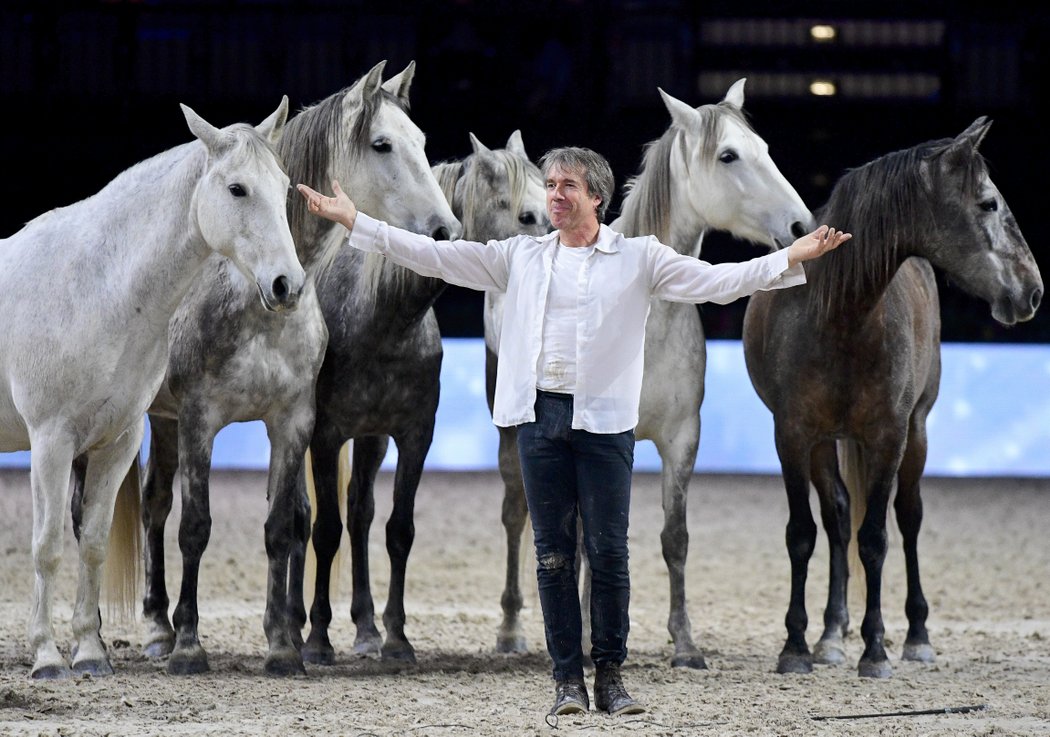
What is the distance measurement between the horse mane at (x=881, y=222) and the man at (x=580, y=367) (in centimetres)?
121

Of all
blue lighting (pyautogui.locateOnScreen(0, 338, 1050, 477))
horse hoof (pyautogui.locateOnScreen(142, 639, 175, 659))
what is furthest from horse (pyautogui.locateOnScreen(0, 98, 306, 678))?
blue lighting (pyautogui.locateOnScreen(0, 338, 1050, 477))

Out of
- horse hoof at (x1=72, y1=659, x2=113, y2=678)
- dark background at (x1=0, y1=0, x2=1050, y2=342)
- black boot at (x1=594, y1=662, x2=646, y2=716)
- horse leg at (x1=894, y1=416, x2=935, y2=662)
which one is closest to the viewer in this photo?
black boot at (x1=594, y1=662, x2=646, y2=716)

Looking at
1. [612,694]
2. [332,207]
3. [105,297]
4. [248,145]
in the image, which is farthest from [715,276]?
[105,297]

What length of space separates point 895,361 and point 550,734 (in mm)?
2139

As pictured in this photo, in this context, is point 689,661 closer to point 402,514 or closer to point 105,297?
point 402,514

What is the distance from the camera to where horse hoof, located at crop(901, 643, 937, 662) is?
503 cm

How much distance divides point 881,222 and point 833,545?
1.34 meters

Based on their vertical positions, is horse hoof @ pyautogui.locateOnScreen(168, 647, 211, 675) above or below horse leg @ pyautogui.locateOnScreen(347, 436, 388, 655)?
below

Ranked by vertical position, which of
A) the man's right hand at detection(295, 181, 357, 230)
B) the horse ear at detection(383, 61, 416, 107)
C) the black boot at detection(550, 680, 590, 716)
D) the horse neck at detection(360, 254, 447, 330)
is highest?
the horse ear at detection(383, 61, 416, 107)

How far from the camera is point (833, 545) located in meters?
5.21

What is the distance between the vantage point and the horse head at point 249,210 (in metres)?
3.82

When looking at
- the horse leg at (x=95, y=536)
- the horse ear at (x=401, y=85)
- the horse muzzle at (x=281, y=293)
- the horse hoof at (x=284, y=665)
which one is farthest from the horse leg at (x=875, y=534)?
the horse leg at (x=95, y=536)

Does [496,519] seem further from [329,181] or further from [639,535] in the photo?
[329,181]

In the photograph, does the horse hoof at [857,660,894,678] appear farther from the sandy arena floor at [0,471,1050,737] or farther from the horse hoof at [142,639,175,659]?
the horse hoof at [142,639,175,659]
